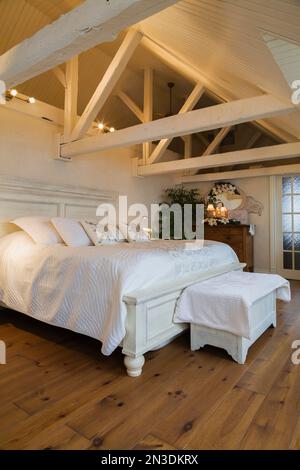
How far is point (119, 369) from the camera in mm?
1868

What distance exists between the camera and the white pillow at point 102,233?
119 inches

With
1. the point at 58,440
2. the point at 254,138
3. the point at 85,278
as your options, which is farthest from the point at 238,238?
the point at 58,440

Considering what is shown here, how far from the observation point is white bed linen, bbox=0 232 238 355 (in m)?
1.82

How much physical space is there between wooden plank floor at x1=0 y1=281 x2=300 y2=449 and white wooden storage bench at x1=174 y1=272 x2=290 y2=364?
0.41 ft

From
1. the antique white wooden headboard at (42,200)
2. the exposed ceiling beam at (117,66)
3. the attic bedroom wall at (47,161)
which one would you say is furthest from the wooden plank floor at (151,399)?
the exposed ceiling beam at (117,66)

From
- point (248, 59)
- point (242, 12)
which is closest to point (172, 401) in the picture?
point (242, 12)

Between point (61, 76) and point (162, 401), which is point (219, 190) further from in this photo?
point (162, 401)

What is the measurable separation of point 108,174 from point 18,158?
61.2 inches

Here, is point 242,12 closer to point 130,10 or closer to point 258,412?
point 130,10

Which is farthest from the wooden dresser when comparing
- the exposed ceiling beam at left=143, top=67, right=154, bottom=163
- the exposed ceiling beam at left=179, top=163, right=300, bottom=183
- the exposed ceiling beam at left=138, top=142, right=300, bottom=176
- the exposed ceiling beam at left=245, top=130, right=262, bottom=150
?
the exposed ceiling beam at left=143, top=67, right=154, bottom=163

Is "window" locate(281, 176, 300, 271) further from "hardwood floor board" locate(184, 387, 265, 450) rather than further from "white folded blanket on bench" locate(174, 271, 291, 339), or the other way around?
"hardwood floor board" locate(184, 387, 265, 450)

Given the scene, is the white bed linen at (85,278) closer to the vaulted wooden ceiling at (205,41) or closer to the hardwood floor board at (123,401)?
the hardwood floor board at (123,401)

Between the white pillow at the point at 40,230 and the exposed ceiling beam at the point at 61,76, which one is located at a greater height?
the exposed ceiling beam at the point at 61,76

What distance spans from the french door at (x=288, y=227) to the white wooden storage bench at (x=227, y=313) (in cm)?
321
